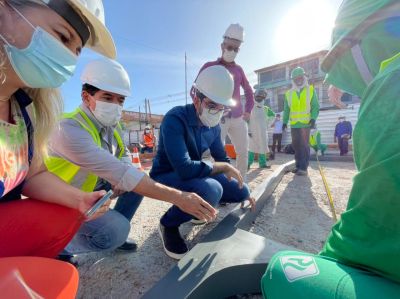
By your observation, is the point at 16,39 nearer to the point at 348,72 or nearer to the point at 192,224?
the point at 348,72

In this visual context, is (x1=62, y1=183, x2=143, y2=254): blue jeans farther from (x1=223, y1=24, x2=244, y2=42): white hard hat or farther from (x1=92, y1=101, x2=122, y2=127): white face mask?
(x1=223, y1=24, x2=244, y2=42): white hard hat

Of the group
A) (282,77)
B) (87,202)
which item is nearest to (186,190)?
(87,202)

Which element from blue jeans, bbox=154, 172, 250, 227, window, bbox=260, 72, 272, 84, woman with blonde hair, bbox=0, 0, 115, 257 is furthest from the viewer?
window, bbox=260, 72, 272, 84

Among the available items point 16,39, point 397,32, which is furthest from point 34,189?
point 397,32

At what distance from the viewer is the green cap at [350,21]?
26.3 inches

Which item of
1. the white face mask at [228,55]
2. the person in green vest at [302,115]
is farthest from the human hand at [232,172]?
the person in green vest at [302,115]

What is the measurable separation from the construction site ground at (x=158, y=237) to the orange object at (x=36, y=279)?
0.70m

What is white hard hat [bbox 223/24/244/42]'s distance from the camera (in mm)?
3225

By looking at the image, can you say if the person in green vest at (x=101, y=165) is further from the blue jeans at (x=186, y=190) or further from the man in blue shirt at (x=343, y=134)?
the man in blue shirt at (x=343, y=134)

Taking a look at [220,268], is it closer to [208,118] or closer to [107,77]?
[208,118]

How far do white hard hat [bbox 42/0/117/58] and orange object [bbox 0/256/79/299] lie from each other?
105 centimetres

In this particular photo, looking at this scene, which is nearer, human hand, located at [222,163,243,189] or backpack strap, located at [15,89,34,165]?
backpack strap, located at [15,89,34,165]

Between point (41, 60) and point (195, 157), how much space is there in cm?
131

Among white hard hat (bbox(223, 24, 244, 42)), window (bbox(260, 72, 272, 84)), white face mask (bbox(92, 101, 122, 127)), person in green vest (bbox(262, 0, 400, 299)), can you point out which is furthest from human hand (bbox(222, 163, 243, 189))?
window (bbox(260, 72, 272, 84))
